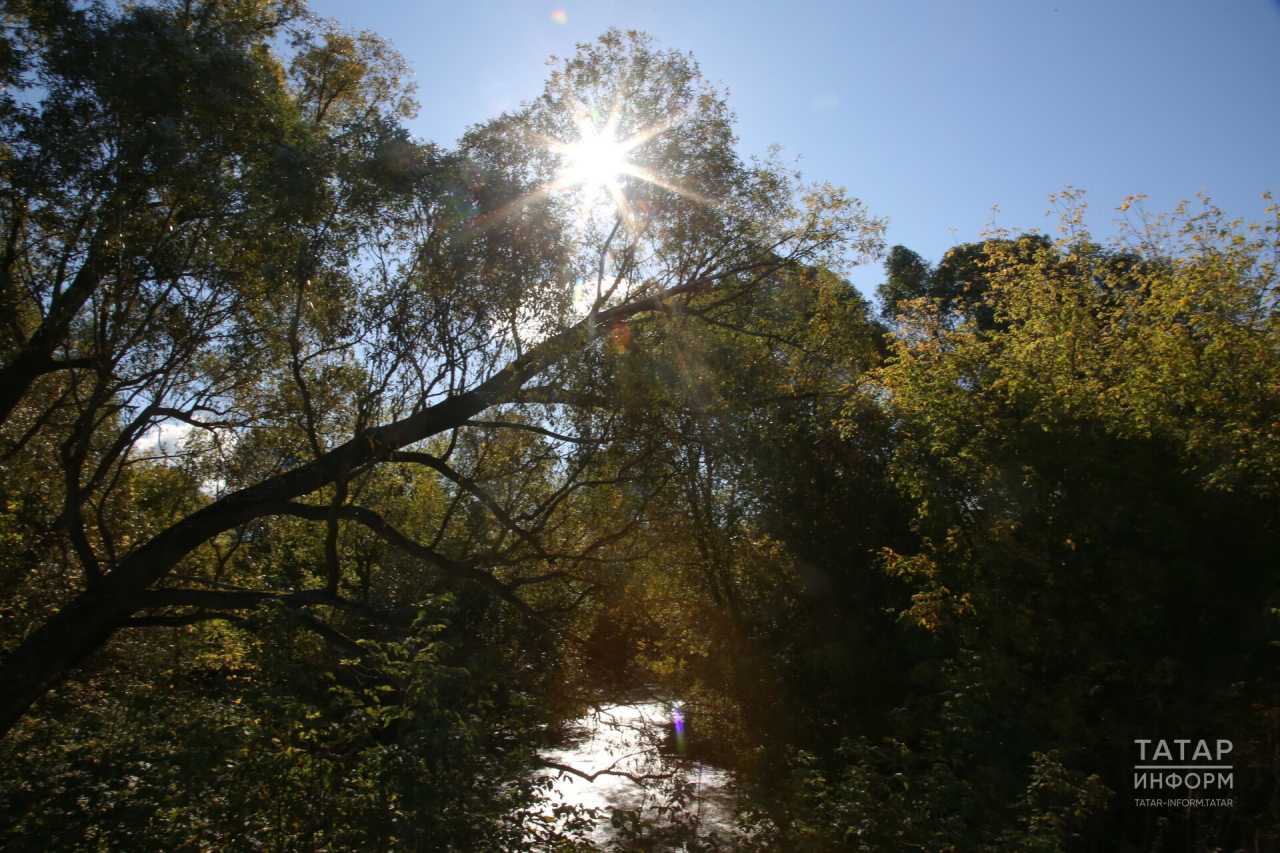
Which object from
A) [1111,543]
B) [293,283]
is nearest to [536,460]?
[293,283]

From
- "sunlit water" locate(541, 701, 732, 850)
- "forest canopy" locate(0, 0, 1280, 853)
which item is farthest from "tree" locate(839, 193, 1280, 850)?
"sunlit water" locate(541, 701, 732, 850)

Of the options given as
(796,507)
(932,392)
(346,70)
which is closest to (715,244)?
(932,392)

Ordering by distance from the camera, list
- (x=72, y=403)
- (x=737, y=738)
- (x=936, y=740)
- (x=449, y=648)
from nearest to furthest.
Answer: (x=449, y=648) < (x=936, y=740) < (x=72, y=403) < (x=737, y=738)

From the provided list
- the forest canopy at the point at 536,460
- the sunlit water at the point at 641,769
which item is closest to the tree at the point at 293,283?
the forest canopy at the point at 536,460

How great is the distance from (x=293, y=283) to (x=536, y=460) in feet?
9.79

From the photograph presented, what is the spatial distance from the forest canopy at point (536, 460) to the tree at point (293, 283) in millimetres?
45

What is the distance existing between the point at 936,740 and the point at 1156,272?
22.0ft

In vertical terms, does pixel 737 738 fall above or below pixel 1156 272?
below

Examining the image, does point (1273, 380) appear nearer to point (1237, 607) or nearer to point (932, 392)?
point (1237, 607)

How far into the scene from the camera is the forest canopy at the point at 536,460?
5.09 m

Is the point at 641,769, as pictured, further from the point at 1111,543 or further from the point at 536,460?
the point at 1111,543

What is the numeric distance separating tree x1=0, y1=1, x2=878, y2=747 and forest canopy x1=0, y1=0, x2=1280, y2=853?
0.15ft

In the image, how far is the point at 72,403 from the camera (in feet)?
27.9

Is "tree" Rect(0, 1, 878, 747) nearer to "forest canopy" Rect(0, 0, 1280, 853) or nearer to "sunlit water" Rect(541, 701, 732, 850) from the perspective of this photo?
"forest canopy" Rect(0, 0, 1280, 853)
